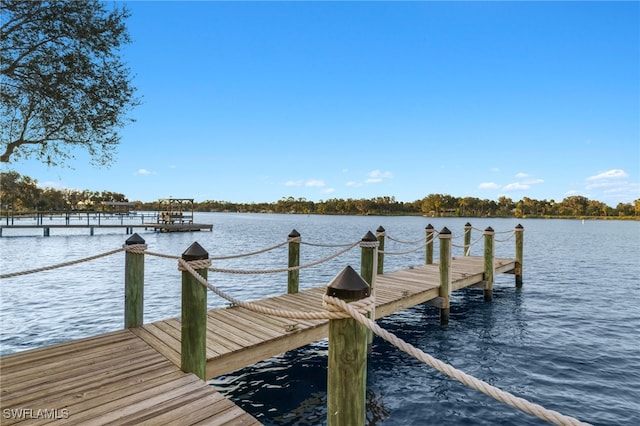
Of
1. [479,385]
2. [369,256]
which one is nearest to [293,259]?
[369,256]

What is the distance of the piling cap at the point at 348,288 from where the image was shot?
7.47ft

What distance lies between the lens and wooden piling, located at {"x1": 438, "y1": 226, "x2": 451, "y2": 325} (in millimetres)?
9922

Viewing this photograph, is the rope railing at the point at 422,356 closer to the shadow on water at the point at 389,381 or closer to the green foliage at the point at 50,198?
the shadow on water at the point at 389,381

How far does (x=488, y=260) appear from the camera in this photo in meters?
12.8

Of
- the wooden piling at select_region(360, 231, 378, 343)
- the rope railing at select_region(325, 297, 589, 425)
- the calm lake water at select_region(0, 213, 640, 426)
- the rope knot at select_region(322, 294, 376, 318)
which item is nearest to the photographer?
the rope railing at select_region(325, 297, 589, 425)

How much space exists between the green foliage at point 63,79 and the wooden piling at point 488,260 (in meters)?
13.2

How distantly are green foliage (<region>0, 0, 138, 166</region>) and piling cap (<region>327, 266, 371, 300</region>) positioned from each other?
32.5ft

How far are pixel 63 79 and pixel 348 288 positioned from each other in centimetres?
1000

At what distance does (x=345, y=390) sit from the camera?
2.31m

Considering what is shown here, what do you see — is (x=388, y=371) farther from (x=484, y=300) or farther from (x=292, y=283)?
(x=484, y=300)

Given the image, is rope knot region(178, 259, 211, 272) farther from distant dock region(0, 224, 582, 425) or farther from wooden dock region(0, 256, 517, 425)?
wooden dock region(0, 256, 517, 425)

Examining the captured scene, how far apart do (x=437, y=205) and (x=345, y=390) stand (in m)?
208

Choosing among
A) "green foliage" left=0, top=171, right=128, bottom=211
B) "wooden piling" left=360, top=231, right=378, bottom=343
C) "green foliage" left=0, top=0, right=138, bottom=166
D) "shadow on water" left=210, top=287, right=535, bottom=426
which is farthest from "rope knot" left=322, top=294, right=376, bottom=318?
"green foliage" left=0, top=171, right=128, bottom=211

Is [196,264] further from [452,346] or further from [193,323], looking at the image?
[452,346]
